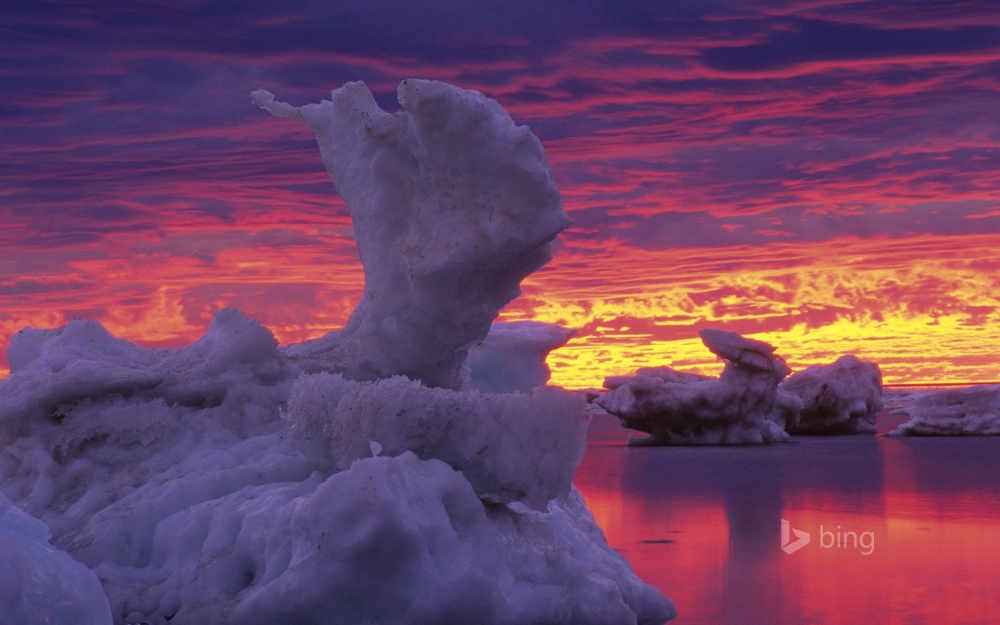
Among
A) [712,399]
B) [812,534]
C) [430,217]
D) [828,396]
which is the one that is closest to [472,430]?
[430,217]

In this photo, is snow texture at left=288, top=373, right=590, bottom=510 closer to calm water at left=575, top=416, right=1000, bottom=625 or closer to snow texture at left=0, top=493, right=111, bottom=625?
calm water at left=575, top=416, right=1000, bottom=625

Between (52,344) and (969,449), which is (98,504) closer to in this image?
(52,344)

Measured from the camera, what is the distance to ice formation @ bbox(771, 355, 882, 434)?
3144cm

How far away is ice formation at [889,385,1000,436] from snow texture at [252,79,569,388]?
26.3m

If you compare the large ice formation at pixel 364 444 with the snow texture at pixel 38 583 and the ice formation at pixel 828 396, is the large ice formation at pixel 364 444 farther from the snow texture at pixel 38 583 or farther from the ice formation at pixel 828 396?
the ice formation at pixel 828 396

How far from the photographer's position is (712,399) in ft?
88.8

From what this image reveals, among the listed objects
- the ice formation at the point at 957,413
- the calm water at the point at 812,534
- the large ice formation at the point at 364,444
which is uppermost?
the large ice formation at the point at 364,444

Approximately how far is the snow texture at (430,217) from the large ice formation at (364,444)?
0.02m

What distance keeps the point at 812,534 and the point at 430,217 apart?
19.9 ft

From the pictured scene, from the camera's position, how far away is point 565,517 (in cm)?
752

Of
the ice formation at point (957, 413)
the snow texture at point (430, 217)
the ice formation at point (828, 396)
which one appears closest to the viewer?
the snow texture at point (430, 217)

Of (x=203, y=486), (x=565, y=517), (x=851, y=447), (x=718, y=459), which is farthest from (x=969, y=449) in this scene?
(x=203, y=486)

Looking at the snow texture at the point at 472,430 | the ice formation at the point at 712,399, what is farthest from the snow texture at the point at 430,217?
the ice formation at the point at 712,399

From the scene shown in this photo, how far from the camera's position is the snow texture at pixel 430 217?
7273 millimetres
